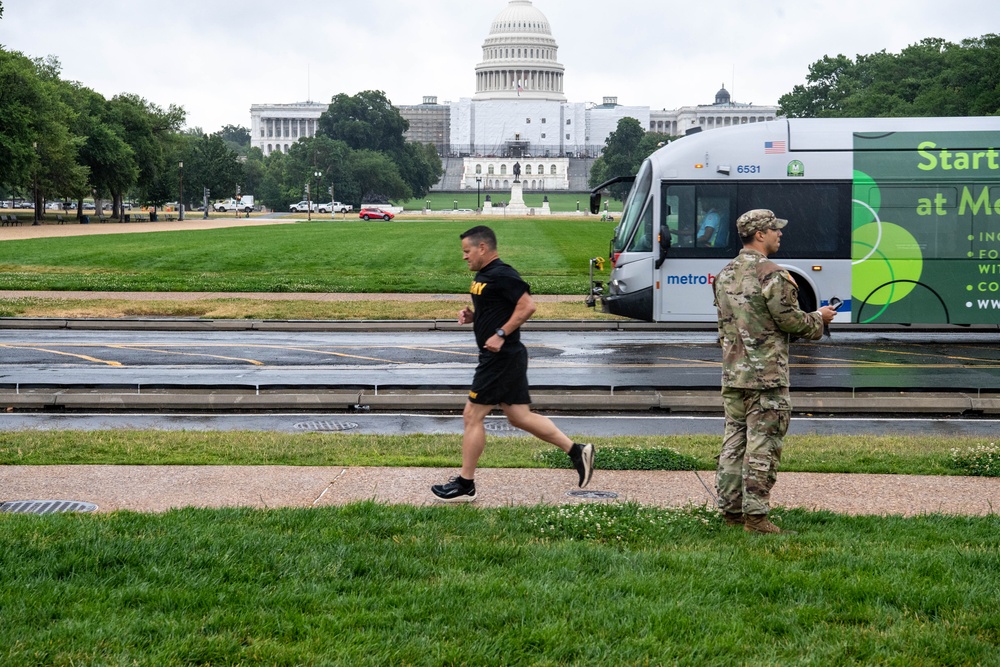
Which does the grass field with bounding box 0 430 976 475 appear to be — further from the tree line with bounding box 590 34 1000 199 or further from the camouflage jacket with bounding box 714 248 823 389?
the tree line with bounding box 590 34 1000 199

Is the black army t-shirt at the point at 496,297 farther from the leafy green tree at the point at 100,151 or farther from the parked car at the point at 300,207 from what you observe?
the parked car at the point at 300,207

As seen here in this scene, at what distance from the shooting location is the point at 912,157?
1923 cm

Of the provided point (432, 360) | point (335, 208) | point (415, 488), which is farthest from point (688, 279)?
point (335, 208)

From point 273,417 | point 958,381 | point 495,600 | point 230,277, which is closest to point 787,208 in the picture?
point 958,381

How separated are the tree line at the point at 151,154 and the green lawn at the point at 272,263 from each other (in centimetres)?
899

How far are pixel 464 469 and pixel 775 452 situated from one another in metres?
2.24

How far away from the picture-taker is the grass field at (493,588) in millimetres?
4906

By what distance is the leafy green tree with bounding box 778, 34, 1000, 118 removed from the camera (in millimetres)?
72438

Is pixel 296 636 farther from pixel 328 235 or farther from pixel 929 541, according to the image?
pixel 328 235

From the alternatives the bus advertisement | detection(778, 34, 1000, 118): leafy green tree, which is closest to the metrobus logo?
the bus advertisement

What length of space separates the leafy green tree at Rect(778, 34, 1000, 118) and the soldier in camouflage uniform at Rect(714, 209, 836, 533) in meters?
67.4

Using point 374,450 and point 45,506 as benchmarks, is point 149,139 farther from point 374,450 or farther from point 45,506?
point 45,506

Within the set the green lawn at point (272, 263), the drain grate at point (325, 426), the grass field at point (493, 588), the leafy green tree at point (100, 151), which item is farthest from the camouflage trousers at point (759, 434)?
the leafy green tree at point (100, 151)

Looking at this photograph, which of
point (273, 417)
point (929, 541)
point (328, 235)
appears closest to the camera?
point (929, 541)
